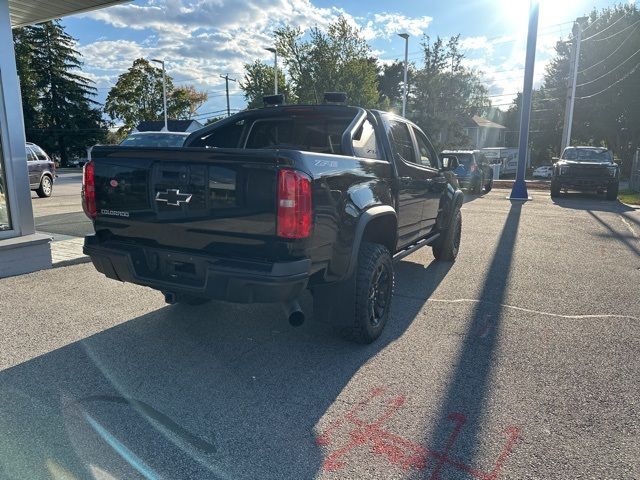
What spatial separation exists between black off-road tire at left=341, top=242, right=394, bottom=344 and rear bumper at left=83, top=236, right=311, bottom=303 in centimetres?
70

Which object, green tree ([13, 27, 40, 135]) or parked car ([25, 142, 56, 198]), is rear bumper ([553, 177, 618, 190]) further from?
green tree ([13, 27, 40, 135])

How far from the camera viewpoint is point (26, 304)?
4961 millimetres

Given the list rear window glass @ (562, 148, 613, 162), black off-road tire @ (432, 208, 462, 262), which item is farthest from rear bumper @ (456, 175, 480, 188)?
black off-road tire @ (432, 208, 462, 262)

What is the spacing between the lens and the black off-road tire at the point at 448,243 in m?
6.64

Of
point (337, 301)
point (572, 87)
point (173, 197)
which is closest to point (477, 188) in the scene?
point (572, 87)

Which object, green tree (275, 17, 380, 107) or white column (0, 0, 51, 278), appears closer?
white column (0, 0, 51, 278)

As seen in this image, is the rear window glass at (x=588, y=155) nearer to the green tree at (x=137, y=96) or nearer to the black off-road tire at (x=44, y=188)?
the black off-road tire at (x=44, y=188)

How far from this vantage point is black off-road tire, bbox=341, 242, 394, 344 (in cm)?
374

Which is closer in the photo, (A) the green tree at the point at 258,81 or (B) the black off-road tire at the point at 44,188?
(B) the black off-road tire at the point at 44,188

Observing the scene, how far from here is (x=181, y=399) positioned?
313 centimetres

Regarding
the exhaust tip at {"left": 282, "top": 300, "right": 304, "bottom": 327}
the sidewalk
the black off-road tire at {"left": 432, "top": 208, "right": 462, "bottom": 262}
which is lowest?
the sidewalk

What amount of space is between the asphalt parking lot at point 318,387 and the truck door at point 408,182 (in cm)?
76

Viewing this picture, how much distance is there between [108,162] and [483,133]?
207 ft

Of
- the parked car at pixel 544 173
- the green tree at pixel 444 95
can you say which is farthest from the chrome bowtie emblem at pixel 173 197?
the parked car at pixel 544 173
